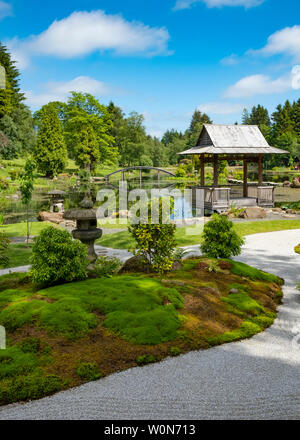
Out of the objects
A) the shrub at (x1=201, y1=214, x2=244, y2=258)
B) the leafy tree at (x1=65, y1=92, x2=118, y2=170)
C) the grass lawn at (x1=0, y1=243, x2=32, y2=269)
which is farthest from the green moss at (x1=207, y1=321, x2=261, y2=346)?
the leafy tree at (x1=65, y1=92, x2=118, y2=170)

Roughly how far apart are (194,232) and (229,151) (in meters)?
6.76

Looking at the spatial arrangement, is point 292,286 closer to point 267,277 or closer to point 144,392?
point 267,277

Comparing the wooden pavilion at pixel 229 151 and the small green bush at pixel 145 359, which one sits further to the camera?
the wooden pavilion at pixel 229 151

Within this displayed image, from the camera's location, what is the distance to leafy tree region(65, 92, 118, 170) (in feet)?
134

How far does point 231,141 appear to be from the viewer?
2009 centimetres

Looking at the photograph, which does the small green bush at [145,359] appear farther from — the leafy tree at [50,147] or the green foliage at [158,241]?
the leafy tree at [50,147]

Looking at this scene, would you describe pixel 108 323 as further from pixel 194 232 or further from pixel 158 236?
pixel 194 232

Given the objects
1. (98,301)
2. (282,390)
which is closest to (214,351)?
(282,390)

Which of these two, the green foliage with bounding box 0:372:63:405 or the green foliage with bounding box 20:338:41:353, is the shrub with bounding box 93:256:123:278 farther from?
the green foliage with bounding box 0:372:63:405

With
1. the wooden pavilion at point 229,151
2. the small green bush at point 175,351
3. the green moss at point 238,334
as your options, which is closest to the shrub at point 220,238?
the green moss at point 238,334

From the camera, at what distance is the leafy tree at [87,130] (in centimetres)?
4091

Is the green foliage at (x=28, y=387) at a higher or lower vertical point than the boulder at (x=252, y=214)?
lower

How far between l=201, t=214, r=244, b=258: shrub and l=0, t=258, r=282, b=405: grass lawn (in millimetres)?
1633

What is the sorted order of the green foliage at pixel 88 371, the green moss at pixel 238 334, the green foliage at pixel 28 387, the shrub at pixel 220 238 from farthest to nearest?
the shrub at pixel 220 238 → the green moss at pixel 238 334 → the green foliage at pixel 88 371 → the green foliage at pixel 28 387
